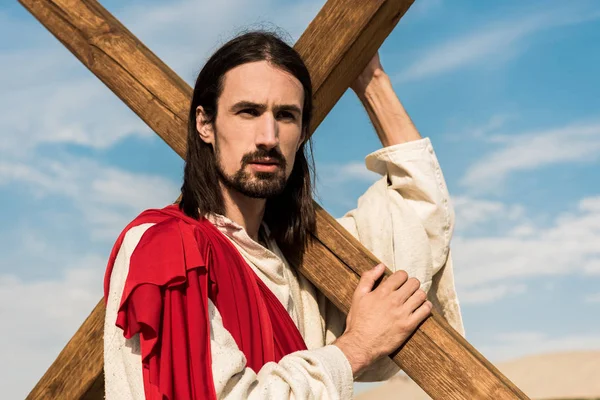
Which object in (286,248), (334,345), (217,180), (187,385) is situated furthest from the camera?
(286,248)

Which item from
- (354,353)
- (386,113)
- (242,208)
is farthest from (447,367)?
(386,113)

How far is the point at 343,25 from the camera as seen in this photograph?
3.29 meters

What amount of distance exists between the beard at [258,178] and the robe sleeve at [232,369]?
349 millimetres

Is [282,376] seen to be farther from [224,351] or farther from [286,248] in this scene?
[286,248]

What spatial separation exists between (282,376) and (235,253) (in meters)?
0.53

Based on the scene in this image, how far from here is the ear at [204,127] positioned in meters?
3.02

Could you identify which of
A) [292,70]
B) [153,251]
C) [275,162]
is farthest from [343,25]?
[153,251]

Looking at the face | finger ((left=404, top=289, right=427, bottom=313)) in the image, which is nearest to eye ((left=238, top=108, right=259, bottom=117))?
the face

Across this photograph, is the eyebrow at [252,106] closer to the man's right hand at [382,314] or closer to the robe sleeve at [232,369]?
the robe sleeve at [232,369]

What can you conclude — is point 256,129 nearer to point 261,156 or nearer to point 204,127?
point 261,156

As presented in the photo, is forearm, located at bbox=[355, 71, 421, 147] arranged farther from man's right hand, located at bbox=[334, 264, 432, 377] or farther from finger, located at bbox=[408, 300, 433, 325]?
finger, located at bbox=[408, 300, 433, 325]

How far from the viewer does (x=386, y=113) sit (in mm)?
3434

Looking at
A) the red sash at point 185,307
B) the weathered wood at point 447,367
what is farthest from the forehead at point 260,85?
the weathered wood at point 447,367

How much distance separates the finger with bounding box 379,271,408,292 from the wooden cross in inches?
5.5
